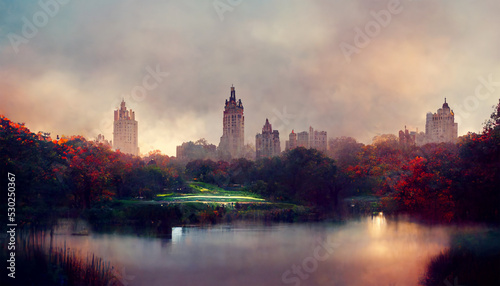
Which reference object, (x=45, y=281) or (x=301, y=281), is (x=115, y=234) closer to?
(x=45, y=281)

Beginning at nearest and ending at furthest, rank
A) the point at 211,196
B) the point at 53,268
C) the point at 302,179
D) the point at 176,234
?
the point at 53,268 → the point at 176,234 → the point at 211,196 → the point at 302,179

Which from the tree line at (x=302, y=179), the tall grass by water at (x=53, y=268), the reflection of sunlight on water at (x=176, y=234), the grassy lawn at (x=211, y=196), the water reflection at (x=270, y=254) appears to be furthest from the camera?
the grassy lawn at (x=211, y=196)

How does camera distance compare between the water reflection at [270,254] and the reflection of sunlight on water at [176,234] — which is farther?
the reflection of sunlight on water at [176,234]

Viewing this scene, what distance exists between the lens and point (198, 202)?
59.5 m

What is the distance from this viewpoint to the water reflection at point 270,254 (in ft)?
95.3

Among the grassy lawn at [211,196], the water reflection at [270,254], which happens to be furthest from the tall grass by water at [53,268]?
the grassy lawn at [211,196]

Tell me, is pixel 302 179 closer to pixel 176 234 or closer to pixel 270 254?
pixel 176 234

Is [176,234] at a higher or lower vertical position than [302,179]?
lower

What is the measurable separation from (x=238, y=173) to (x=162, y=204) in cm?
Result: 5172

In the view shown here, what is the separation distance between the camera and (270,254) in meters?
36.0

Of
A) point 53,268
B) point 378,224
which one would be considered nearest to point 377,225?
point 378,224

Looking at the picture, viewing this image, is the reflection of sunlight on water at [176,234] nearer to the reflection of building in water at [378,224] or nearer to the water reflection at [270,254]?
the water reflection at [270,254]

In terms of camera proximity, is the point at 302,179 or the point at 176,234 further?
the point at 302,179

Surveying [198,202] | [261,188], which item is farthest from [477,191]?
[261,188]
